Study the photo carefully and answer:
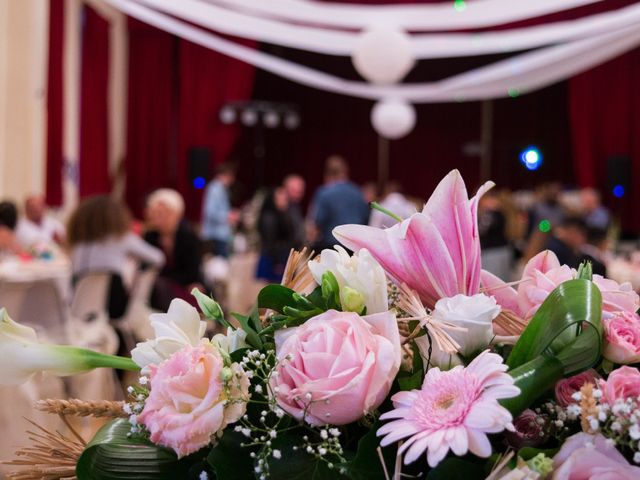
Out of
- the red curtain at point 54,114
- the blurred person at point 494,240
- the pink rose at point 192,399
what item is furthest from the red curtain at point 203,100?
the pink rose at point 192,399

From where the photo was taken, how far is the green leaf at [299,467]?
68cm

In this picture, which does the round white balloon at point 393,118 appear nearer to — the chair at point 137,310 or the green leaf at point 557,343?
the chair at point 137,310

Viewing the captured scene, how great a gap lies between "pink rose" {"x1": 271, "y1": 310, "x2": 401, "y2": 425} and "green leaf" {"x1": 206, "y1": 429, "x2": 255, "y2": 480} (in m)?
0.05

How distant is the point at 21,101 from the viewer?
754cm

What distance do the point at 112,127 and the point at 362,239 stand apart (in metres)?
11.6

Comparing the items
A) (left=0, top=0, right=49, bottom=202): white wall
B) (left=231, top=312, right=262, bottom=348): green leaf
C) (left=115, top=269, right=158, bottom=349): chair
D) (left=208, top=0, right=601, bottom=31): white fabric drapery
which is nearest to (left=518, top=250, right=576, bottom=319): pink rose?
(left=231, top=312, right=262, bottom=348): green leaf

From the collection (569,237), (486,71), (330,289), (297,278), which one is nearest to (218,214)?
(486,71)

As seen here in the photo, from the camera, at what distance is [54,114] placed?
912 cm

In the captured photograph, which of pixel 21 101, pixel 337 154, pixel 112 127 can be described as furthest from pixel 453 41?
pixel 337 154

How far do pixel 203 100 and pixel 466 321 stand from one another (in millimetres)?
12296

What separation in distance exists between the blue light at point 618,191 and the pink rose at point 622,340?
11431mm

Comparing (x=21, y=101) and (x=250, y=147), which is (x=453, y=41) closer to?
(x=21, y=101)

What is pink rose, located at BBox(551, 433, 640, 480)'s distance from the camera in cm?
63

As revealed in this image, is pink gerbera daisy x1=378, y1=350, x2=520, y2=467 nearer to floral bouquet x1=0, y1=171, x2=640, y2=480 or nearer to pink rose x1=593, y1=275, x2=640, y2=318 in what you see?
floral bouquet x1=0, y1=171, x2=640, y2=480
